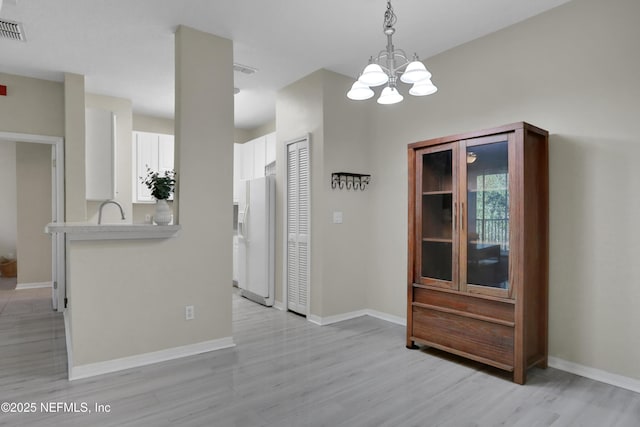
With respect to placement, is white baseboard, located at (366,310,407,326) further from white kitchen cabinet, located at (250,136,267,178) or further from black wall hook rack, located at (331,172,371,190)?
white kitchen cabinet, located at (250,136,267,178)

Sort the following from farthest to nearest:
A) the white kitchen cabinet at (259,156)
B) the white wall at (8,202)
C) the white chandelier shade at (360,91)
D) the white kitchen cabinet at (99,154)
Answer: the white wall at (8,202) → the white kitchen cabinet at (259,156) → the white kitchen cabinet at (99,154) → the white chandelier shade at (360,91)

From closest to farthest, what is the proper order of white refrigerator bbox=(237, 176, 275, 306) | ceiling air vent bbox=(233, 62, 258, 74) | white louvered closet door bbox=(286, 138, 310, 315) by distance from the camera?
ceiling air vent bbox=(233, 62, 258, 74)
white louvered closet door bbox=(286, 138, 310, 315)
white refrigerator bbox=(237, 176, 275, 306)

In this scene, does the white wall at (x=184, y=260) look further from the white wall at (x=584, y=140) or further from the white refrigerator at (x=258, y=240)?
the white wall at (x=584, y=140)

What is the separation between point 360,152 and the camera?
13.9 ft

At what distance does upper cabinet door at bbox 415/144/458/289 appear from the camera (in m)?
2.94

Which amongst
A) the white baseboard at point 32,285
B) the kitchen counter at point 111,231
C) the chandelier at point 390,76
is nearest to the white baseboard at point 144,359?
the kitchen counter at point 111,231

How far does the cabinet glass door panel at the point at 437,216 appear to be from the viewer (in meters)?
2.97

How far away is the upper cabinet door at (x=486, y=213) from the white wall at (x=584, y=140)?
47cm

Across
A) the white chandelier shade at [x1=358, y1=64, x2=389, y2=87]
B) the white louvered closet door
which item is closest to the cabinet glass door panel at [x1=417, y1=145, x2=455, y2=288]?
the white chandelier shade at [x1=358, y1=64, x2=389, y2=87]

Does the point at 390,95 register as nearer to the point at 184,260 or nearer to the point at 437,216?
the point at 437,216

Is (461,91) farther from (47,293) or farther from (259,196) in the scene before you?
(47,293)

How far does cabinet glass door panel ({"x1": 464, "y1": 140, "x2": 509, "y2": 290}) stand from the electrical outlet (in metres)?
2.23

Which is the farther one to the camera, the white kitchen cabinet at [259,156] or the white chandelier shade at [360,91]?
the white kitchen cabinet at [259,156]

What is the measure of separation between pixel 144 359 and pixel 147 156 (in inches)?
136
